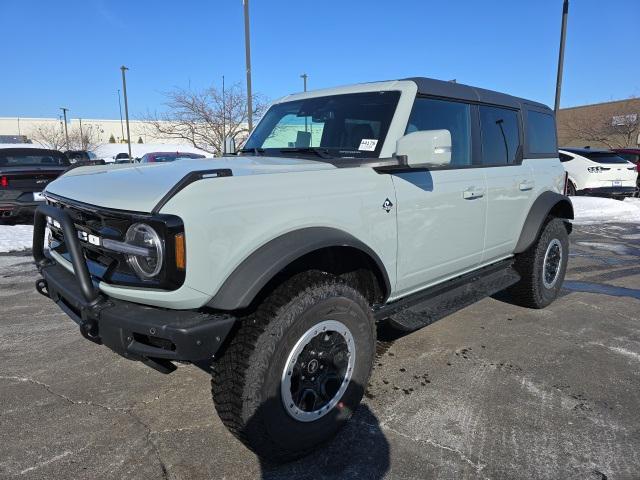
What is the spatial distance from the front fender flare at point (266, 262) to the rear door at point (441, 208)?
70 centimetres

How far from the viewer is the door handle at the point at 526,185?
4.20 meters

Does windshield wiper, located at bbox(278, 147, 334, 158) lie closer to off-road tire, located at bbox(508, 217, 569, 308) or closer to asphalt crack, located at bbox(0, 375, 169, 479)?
asphalt crack, located at bbox(0, 375, 169, 479)

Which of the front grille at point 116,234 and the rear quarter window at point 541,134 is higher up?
the rear quarter window at point 541,134

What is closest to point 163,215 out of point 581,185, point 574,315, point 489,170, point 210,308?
point 210,308

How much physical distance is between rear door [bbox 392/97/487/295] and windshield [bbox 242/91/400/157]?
235 mm

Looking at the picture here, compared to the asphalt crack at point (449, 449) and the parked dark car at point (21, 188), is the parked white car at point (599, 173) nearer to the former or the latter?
the parked dark car at point (21, 188)

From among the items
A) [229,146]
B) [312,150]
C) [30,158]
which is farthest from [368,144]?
[30,158]

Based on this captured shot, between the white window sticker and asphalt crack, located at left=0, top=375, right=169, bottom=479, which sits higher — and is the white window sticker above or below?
above

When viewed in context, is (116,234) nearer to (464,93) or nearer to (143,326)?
(143,326)

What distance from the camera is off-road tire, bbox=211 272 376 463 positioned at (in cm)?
218

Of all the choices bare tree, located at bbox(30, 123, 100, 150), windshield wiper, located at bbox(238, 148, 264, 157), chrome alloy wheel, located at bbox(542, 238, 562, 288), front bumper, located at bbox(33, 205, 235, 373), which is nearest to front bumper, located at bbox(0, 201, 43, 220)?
windshield wiper, located at bbox(238, 148, 264, 157)

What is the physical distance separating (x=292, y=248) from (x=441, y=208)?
55.0 inches


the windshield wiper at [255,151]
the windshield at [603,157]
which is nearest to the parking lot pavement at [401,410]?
the windshield wiper at [255,151]

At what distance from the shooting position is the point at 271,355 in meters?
2.21
